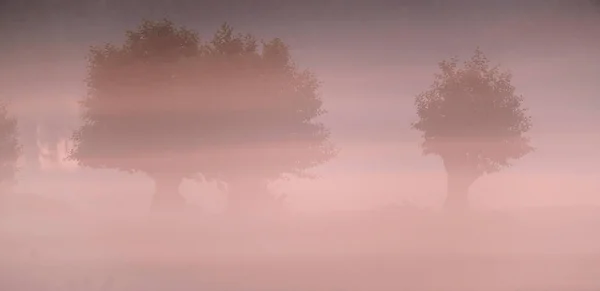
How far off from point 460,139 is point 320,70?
1.08 ft

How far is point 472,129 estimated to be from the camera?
1.06 metres

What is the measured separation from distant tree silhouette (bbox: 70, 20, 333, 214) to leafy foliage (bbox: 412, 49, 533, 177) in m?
0.25

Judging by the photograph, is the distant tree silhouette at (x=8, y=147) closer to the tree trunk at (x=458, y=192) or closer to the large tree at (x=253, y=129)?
the large tree at (x=253, y=129)

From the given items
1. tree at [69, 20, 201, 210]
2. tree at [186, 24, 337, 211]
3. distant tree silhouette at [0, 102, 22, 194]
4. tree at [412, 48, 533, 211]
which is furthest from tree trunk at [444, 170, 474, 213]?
distant tree silhouette at [0, 102, 22, 194]

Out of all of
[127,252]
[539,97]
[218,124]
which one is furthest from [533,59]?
[127,252]

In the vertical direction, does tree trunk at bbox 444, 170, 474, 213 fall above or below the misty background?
below

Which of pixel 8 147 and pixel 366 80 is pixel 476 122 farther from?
pixel 8 147

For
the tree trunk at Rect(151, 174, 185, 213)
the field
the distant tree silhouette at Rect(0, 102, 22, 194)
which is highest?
the distant tree silhouette at Rect(0, 102, 22, 194)

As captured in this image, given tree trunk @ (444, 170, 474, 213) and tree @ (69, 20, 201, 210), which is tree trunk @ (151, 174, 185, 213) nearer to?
tree @ (69, 20, 201, 210)

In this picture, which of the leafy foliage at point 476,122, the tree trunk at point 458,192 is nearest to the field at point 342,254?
the tree trunk at point 458,192

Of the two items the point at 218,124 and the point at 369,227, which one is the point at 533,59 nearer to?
the point at 369,227

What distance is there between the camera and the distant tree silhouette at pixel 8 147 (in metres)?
1.10

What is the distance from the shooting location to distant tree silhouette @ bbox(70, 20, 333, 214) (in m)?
1.07

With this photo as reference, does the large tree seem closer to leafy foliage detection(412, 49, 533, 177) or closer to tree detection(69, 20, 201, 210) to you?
tree detection(69, 20, 201, 210)
